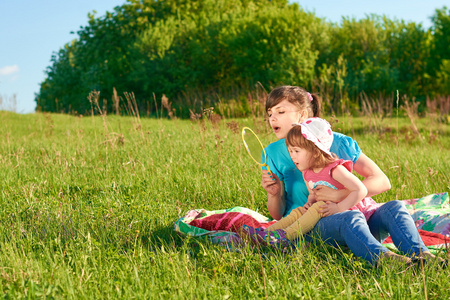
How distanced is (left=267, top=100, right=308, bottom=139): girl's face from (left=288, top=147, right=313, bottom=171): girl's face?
0.25m

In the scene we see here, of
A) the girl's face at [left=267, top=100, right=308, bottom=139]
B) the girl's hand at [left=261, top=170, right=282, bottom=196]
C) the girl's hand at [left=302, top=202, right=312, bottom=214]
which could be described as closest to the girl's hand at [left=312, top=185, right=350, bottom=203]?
the girl's hand at [left=302, top=202, right=312, bottom=214]

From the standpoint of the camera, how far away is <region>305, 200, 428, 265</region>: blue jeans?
2.45 meters

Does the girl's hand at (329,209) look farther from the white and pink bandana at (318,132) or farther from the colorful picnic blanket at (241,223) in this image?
the colorful picnic blanket at (241,223)

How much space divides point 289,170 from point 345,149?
1.50ft

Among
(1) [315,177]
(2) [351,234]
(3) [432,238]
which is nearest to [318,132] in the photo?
(1) [315,177]

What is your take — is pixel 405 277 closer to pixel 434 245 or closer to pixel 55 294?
pixel 434 245

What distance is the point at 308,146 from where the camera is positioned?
109 inches

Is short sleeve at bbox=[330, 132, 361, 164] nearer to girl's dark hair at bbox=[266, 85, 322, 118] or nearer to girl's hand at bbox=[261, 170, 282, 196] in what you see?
girl's dark hair at bbox=[266, 85, 322, 118]

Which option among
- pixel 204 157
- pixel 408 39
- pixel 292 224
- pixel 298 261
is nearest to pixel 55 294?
pixel 298 261

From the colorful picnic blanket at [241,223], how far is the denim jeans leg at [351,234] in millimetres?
497

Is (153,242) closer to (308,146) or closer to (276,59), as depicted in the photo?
(308,146)

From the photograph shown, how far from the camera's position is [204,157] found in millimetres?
5309

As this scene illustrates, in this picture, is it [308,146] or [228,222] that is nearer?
[308,146]

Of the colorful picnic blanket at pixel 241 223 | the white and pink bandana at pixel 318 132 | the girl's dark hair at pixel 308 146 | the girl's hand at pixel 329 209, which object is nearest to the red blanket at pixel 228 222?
the colorful picnic blanket at pixel 241 223
